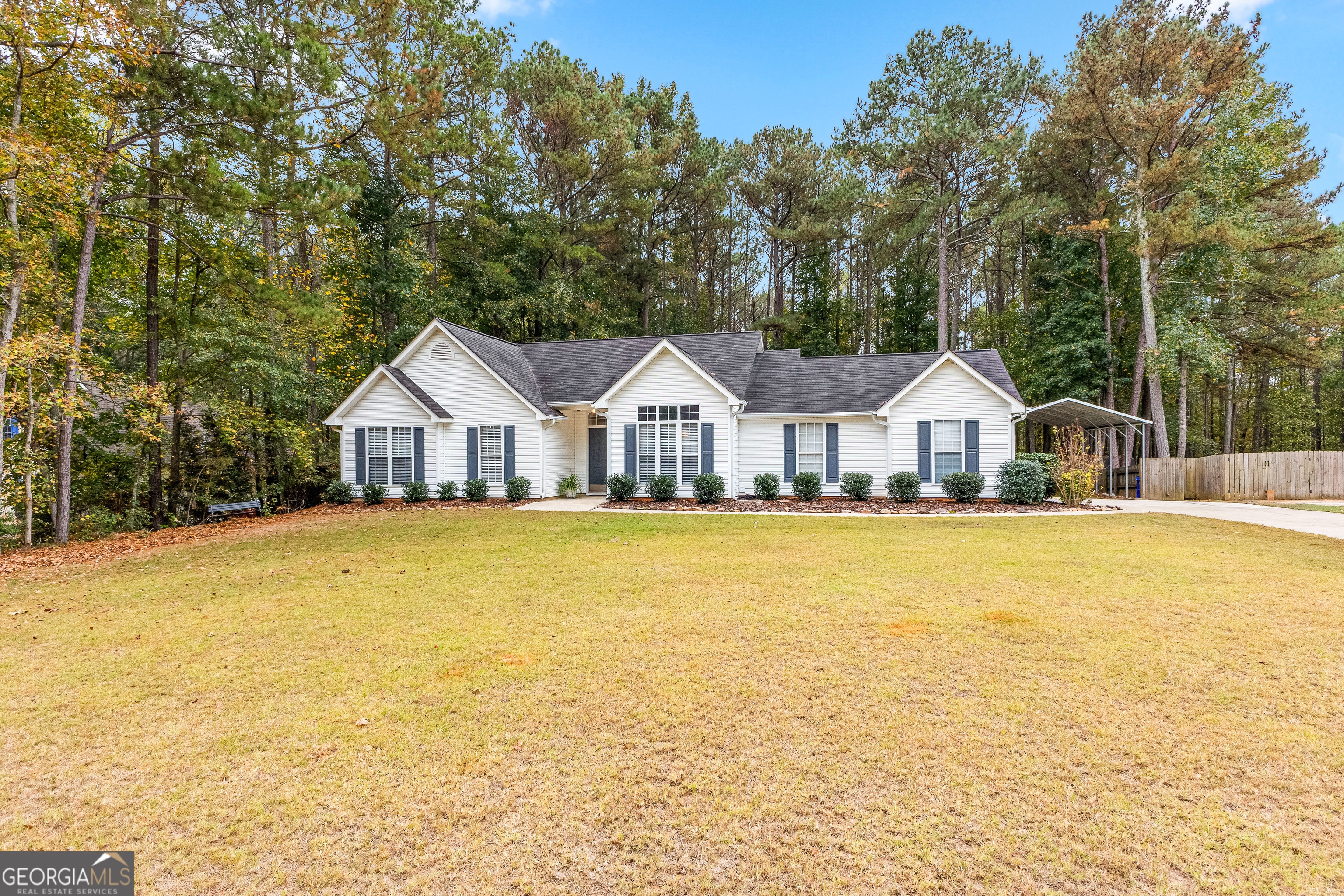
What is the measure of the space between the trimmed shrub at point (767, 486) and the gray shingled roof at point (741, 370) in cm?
210

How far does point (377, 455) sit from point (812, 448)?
1400 cm

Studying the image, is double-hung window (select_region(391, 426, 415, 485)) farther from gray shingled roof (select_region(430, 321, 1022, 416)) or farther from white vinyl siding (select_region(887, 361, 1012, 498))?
white vinyl siding (select_region(887, 361, 1012, 498))

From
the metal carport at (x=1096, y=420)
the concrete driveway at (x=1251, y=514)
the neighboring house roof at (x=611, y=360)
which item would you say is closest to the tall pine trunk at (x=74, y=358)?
the neighboring house roof at (x=611, y=360)

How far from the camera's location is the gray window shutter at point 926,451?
1745 cm

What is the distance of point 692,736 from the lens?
3592mm

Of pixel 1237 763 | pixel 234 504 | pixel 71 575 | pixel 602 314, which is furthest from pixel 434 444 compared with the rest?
pixel 1237 763

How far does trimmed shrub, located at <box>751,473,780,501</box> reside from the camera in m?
17.8

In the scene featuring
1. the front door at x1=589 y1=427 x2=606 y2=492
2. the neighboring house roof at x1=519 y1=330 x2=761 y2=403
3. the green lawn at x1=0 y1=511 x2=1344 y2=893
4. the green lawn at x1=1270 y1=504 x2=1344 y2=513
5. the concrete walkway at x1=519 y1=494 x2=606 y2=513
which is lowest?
the green lawn at x1=1270 y1=504 x2=1344 y2=513

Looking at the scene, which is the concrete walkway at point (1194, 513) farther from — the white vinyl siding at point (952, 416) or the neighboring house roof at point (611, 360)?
the neighboring house roof at point (611, 360)

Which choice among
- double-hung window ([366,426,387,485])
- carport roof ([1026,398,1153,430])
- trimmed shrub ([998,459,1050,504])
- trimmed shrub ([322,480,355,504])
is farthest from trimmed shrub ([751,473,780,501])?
trimmed shrub ([322,480,355,504])

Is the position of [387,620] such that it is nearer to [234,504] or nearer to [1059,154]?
[234,504]

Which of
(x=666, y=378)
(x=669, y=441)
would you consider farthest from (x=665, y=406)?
(x=669, y=441)

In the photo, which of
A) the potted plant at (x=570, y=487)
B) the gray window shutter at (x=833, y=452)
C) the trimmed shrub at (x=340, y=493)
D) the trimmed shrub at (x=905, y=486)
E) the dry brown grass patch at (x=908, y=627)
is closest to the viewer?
the dry brown grass patch at (x=908, y=627)

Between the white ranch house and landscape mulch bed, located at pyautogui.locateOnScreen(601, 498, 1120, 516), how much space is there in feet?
3.22
